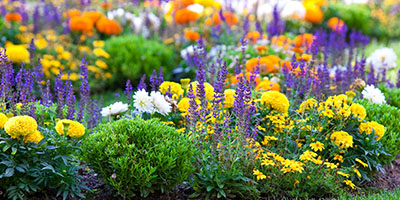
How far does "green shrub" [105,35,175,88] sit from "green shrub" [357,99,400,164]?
358 cm

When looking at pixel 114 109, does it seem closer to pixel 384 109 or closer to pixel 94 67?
pixel 384 109

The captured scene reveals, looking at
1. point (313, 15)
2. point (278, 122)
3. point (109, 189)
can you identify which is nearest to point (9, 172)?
point (109, 189)

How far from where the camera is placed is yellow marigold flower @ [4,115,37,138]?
2.65 meters

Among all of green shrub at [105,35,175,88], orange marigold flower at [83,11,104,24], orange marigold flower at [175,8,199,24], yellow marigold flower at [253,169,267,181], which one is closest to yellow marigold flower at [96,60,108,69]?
green shrub at [105,35,175,88]

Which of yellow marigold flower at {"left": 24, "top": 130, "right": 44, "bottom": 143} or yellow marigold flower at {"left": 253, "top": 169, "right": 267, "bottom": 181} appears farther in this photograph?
yellow marigold flower at {"left": 253, "top": 169, "right": 267, "bottom": 181}

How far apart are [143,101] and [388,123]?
2.16 metres

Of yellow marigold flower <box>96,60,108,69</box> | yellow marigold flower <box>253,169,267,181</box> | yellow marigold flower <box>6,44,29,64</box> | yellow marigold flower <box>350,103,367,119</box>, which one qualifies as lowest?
yellow marigold flower <box>96,60,108,69</box>

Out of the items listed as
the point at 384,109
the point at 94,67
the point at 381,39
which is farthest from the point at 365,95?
the point at 381,39

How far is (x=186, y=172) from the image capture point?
2.98 metres

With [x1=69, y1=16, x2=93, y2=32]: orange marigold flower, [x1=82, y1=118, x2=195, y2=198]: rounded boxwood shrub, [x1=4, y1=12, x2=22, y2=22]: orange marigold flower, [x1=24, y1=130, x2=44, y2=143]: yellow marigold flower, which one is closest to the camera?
[x1=24, y1=130, x2=44, y2=143]: yellow marigold flower

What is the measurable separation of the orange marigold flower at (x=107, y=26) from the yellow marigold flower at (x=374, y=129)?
5.28 metres

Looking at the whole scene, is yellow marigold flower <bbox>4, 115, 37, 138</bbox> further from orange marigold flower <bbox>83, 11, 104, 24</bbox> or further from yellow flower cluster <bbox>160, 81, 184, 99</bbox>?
orange marigold flower <bbox>83, 11, 104, 24</bbox>

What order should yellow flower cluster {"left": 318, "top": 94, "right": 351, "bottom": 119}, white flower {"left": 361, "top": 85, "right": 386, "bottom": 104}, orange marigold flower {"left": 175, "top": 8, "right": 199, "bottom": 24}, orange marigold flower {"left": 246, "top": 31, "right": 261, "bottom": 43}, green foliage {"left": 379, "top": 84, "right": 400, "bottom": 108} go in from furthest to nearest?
orange marigold flower {"left": 175, "top": 8, "right": 199, "bottom": 24} → orange marigold flower {"left": 246, "top": 31, "right": 261, "bottom": 43} → green foliage {"left": 379, "top": 84, "right": 400, "bottom": 108} → white flower {"left": 361, "top": 85, "right": 386, "bottom": 104} → yellow flower cluster {"left": 318, "top": 94, "right": 351, "bottom": 119}

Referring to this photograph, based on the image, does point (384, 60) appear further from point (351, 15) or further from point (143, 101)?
point (351, 15)
